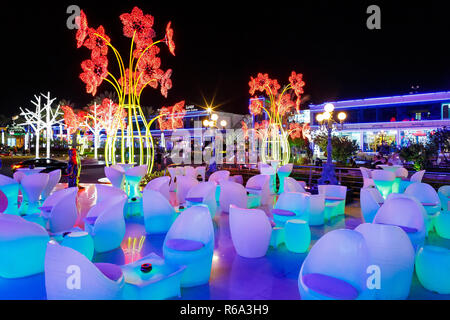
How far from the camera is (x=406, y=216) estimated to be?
448 centimetres

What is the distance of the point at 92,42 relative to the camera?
895cm

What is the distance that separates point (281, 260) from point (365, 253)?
5.87 feet

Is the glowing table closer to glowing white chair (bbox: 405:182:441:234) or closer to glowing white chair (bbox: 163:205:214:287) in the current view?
glowing white chair (bbox: 163:205:214:287)

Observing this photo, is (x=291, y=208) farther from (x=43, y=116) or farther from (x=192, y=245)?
(x=43, y=116)

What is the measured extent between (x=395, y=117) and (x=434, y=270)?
27843 mm

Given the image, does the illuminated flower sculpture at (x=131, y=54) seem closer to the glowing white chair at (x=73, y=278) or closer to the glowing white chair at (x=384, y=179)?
the glowing white chair at (x=73, y=278)

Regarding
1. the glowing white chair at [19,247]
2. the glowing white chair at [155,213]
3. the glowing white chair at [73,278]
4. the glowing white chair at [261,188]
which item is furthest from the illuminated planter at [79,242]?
the glowing white chair at [261,188]

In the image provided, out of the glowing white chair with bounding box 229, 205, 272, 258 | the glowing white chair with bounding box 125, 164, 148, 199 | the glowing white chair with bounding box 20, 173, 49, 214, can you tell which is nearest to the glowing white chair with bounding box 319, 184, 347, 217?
the glowing white chair with bounding box 229, 205, 272, 258

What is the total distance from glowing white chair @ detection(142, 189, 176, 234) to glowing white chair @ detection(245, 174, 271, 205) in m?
3.20

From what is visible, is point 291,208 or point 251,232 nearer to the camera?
point 251,232

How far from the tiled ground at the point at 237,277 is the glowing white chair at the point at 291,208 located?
18.2 inches

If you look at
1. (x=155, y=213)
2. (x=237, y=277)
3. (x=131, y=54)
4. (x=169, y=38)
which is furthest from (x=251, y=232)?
(x=131, y=54)

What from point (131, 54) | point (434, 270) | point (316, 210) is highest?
point (131, 54)

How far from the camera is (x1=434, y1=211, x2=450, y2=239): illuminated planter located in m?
5.25
